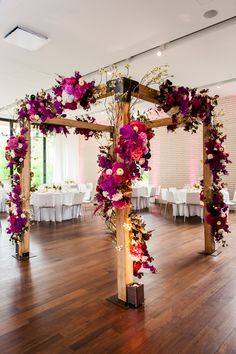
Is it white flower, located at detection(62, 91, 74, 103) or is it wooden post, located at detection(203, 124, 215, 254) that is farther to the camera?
wooden post, located at detection(203, 124, 215, 254)

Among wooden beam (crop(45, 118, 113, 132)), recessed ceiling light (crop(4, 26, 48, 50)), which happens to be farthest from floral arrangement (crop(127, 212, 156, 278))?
recessed ceiling light (crop(4, 26, 48, 50))

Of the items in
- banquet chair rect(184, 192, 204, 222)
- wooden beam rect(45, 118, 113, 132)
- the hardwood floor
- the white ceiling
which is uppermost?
the white ceiling

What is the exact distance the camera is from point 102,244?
5406 mm

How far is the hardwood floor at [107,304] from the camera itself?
234cm

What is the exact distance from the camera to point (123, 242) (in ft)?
9.98

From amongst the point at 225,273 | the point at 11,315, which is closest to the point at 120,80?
the point at 11,315

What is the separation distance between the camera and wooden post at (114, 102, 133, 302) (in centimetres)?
302

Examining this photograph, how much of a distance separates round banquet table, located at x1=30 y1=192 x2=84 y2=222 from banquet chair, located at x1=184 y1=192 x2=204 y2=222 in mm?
2901

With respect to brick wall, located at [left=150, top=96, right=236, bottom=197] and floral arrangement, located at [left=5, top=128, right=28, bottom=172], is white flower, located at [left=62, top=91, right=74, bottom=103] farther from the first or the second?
brick wall, located at [left=150, top=96, right=236, bottom=197]

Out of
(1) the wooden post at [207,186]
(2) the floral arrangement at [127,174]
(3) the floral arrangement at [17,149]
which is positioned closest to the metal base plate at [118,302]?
(2) the floral arrangement at [127,174]

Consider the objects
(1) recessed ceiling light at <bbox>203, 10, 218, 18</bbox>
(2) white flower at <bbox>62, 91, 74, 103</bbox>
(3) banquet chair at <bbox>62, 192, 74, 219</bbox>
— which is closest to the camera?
(2) white flower at <bbox>62, 91, 74, 103</bbox>

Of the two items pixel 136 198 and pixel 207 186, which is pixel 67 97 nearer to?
pixel 207 186

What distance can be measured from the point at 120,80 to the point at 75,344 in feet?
8.25

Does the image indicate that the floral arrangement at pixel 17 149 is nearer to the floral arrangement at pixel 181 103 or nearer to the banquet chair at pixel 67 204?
the floral arrangement at pixel 181 103
